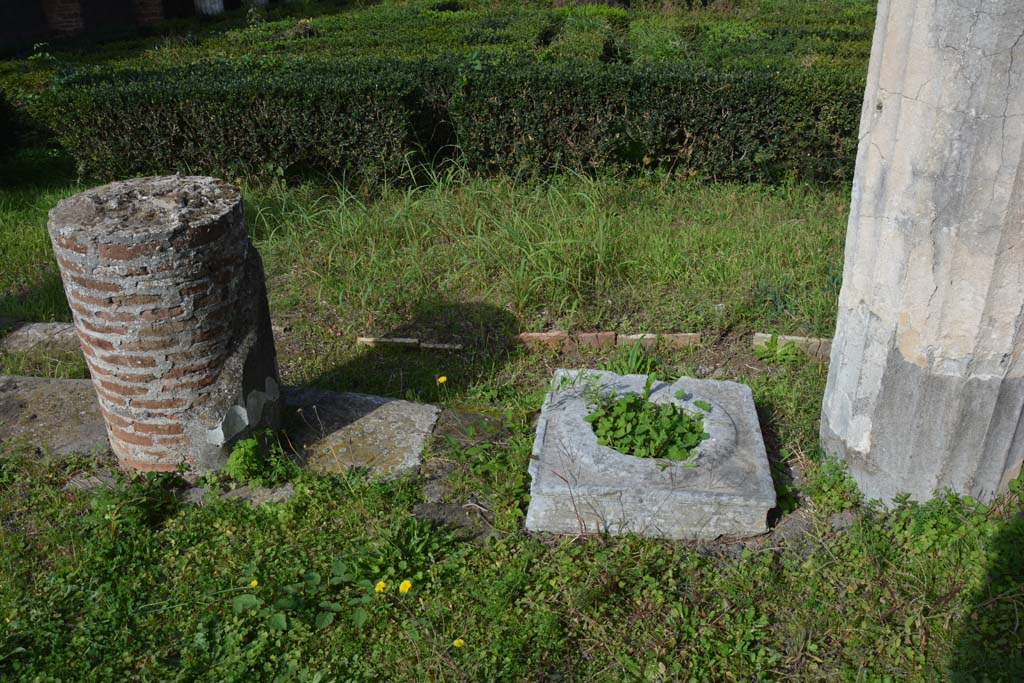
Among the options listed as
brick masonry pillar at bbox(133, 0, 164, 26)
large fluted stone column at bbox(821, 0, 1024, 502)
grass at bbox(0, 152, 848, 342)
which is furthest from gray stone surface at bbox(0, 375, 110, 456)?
brick masonry pillar at bbox(133, 0, 164, 26)

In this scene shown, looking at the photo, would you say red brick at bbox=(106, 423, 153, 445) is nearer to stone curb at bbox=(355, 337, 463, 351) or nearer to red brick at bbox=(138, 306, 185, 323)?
red brick at bbox=(138, 306, 185, 323)

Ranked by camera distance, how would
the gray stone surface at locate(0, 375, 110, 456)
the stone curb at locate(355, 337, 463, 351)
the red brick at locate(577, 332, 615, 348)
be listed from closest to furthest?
the gray stone surface at locate(0, 375, 110, 456), the red brick at locate(577, 332, 615, 348), the stone curb at locate(355, 337, 463, 351)

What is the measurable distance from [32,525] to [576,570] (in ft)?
7.71

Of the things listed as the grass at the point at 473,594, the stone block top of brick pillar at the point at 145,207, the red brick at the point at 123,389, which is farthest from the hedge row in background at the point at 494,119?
the grass at the point at 473,594

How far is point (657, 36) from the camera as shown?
1010cm

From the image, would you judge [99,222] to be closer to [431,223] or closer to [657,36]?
[431,223]

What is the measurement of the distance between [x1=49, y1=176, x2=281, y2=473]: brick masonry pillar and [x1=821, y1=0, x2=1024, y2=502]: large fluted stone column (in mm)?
2612

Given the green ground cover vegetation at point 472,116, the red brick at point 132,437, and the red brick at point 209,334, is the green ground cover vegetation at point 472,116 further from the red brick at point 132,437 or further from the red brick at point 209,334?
the red brick at point 132,437

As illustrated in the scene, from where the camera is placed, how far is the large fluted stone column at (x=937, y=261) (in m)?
2.86

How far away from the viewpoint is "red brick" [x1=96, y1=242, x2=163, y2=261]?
3.31 m

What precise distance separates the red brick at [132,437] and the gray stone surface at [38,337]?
1840 mm

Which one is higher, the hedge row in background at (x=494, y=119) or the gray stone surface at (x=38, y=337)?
the hedge row in background at (x=494, y=119)

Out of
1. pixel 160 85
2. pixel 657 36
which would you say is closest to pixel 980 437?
pixel 160 85

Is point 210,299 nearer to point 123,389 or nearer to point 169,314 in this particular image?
point 169,314
